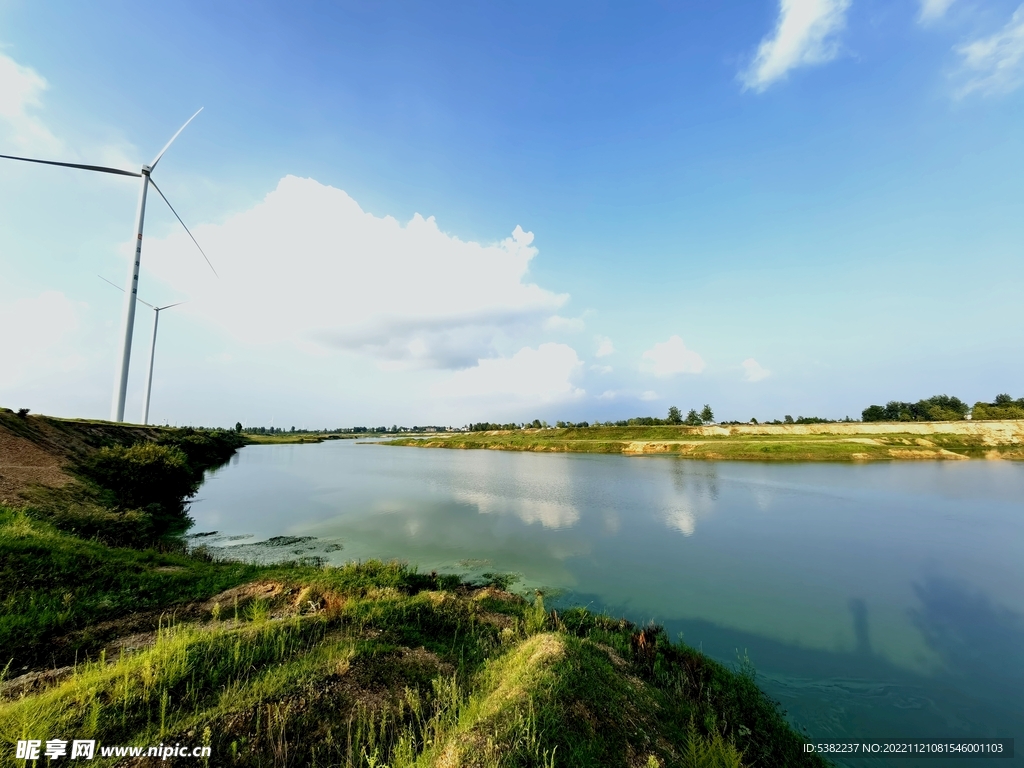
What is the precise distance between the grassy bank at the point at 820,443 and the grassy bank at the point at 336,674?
61.1m

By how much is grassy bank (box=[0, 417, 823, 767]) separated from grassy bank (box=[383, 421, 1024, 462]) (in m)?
61.1

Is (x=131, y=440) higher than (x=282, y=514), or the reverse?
(x=131, y=440)

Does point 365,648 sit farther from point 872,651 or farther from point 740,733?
point 872,651

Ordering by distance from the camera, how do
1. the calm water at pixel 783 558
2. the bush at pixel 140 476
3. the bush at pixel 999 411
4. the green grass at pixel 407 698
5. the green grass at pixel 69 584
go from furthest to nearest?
1. the bush at pixel 999 411
2. the bush at pixel 140 476
3. the calm water at pixel 783 558
4. the green grass at pixel 69 584
5. the green grass at pixel 407 698

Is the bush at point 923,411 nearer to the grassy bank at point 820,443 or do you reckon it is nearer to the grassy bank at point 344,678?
the grassy bank at point 820,443

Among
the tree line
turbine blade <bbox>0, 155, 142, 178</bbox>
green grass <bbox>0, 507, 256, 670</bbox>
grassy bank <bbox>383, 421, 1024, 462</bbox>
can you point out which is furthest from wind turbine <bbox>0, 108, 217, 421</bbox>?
the tree line

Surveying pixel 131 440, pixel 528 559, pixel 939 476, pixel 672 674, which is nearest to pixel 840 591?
pixel 672 674

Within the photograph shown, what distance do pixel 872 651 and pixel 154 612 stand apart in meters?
20.0

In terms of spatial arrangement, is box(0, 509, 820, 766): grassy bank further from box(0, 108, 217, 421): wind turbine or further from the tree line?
the tree line

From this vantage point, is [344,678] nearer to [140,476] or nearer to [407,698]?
[407,698]

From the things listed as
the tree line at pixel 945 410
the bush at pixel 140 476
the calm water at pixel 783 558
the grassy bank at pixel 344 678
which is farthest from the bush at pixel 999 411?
the bush at pixel 140 476

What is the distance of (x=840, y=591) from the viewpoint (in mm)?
14742

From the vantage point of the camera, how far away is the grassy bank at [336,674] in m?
5.18

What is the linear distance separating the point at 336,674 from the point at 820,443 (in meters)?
77.0
